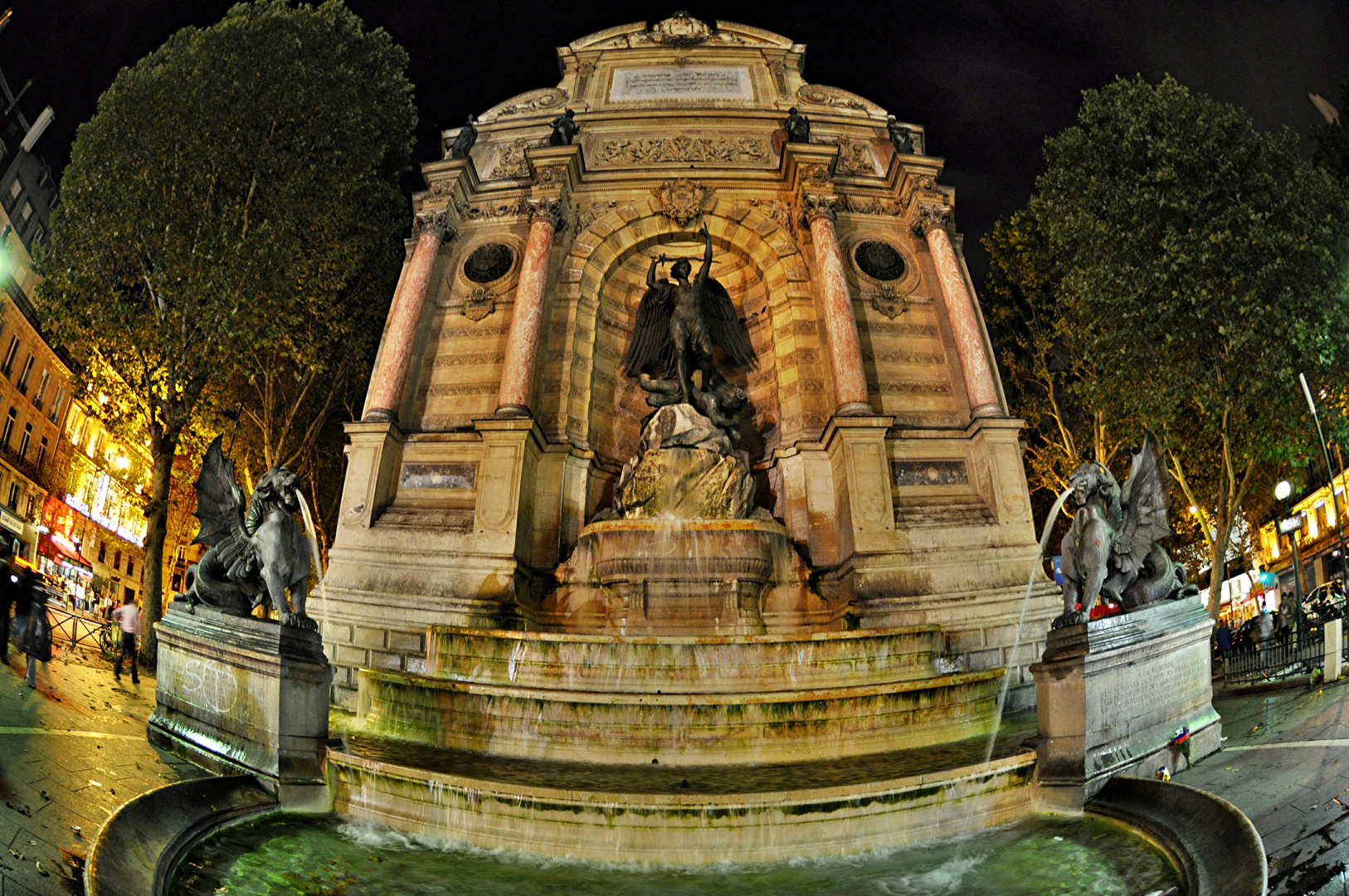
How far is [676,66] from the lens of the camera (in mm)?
25844

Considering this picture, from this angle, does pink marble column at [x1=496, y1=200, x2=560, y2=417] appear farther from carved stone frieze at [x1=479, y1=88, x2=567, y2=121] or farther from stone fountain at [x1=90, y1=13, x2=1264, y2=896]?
carved stone frieze at [x1=479, y1=88, x2=567, y2=121]

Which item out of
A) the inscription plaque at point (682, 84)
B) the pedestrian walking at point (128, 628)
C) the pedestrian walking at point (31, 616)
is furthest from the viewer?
the inscription plaque at point (682, 84)

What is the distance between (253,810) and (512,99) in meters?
22.7

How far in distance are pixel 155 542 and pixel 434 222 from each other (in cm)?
972

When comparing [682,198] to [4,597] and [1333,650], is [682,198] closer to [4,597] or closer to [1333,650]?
[1333,650]

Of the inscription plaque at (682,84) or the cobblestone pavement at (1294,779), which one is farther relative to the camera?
the inscription plaque at (682,84)

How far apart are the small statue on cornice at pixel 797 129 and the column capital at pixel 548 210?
6.29 metres

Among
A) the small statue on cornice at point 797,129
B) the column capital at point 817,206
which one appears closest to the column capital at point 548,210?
the column capital at point 817,206

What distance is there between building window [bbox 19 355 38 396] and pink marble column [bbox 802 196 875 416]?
38.7 m

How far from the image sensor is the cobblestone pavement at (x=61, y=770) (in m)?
5.09

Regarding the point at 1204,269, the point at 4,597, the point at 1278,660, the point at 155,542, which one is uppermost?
the point at 1204,269

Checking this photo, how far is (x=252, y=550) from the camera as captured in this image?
31.4 ft

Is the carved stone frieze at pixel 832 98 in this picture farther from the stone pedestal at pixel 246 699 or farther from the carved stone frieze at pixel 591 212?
the stone pedestal at pixel 246 699

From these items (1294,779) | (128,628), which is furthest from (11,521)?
(1294,779)
